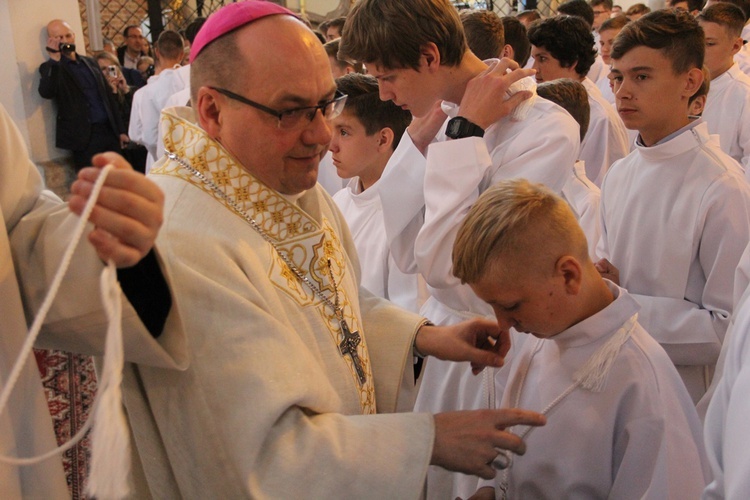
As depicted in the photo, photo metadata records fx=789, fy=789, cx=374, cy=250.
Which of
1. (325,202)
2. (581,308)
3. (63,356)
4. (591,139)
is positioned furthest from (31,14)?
(581,308)

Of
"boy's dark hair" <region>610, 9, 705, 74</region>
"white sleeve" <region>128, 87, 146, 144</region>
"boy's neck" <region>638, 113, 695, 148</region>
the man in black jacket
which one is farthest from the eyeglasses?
"white sleeve" <region>128, 87, 146, 144</region>

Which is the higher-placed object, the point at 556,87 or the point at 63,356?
the point at 556,87

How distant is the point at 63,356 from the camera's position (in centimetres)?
523

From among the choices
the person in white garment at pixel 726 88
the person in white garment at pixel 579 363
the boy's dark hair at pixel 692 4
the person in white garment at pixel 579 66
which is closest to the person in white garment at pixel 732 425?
the person in white garment at pixel 579 363

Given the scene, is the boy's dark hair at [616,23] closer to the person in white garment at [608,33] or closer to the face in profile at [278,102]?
the person in white garment at [608,33]

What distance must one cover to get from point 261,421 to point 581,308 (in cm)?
85

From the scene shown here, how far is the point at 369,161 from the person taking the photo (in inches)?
132

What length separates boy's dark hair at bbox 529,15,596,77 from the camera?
199 inches

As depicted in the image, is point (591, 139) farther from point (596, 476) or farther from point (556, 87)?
point (596, 476)

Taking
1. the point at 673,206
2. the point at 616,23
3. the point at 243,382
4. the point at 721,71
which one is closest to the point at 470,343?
the point at 243,382

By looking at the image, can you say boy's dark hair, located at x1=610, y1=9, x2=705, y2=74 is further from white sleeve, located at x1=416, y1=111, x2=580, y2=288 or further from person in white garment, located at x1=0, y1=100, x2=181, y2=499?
person in white garment, located at x1=0, y1=100, x2=181, y2=499

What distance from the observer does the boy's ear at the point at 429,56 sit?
2.56 meters

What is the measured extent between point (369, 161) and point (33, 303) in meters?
2.05

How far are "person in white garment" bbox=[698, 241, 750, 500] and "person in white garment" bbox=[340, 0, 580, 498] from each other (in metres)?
0.85
